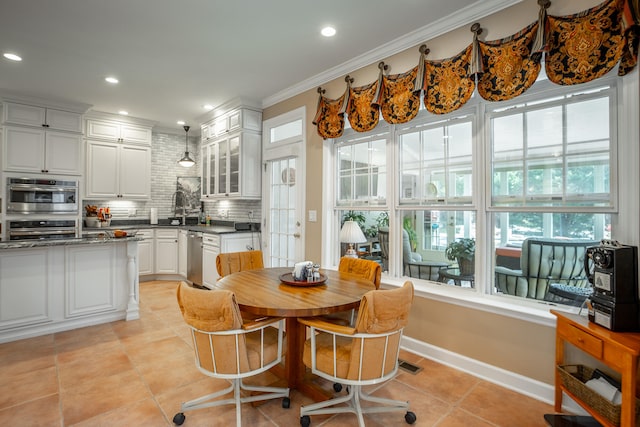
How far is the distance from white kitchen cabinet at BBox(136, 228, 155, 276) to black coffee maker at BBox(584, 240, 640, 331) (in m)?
6.05

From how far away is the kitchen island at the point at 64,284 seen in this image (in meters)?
3.10

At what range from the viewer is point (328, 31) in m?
2.85

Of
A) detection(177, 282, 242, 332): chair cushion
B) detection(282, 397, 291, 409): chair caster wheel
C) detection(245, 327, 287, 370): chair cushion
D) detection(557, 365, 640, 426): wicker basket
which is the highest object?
detection(177, 282, 242, 332): chair cushion

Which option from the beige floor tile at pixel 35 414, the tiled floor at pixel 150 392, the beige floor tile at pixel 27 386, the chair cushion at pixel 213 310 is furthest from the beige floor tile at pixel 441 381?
the beige floor tile at pixel 27 386

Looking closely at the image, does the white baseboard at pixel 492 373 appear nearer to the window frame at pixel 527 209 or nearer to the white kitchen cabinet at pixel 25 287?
the window frame at pixel 527 209

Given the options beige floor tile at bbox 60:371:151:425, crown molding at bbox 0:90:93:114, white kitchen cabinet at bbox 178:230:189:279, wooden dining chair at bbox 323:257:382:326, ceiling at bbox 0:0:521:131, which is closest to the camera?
beige floor tile at bbox 60:371:151:425

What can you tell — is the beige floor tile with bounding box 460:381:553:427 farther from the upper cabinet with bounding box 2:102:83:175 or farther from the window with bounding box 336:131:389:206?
the upper cabinet with bounding box 2:102:83:175

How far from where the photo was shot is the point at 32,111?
15.3 feet

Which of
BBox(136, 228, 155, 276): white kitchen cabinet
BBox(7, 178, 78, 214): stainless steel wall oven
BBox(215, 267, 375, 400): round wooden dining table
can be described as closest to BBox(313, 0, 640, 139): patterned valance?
BBox(215, 267, 375, 400): round wooden dining table

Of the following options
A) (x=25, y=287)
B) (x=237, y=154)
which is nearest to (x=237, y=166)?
(x=237, y=154)

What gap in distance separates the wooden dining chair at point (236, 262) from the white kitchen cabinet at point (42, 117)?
3.98m

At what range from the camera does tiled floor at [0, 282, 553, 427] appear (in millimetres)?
1975

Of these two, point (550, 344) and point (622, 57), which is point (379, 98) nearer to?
point (622, 57)

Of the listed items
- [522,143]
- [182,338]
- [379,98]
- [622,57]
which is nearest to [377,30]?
[379,98]
